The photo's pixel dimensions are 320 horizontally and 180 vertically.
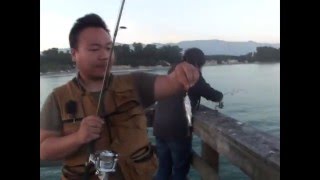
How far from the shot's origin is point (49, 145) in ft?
3.73

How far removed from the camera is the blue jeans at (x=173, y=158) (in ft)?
3.88

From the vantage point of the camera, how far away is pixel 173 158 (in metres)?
1.20

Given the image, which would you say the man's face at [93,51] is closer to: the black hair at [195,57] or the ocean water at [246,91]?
the ocean water at [246,91]

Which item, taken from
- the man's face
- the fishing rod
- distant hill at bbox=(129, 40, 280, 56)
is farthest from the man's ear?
distant hill at bbox=(129, 40, 280, 56)

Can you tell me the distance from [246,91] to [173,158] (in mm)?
346

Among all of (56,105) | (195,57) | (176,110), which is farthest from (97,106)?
(195,57)

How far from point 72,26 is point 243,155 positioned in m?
0.75

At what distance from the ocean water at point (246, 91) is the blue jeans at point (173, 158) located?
0.07m

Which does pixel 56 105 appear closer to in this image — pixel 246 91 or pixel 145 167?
pixel 145 167

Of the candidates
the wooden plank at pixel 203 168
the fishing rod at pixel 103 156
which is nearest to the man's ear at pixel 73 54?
the fishing rod at pixel 103 156

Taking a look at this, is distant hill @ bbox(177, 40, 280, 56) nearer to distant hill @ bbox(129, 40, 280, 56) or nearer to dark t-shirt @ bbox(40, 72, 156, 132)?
distant hill @ bbox(129, 40, 280, 56)

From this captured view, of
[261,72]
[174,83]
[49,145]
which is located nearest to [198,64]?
[174,83]
